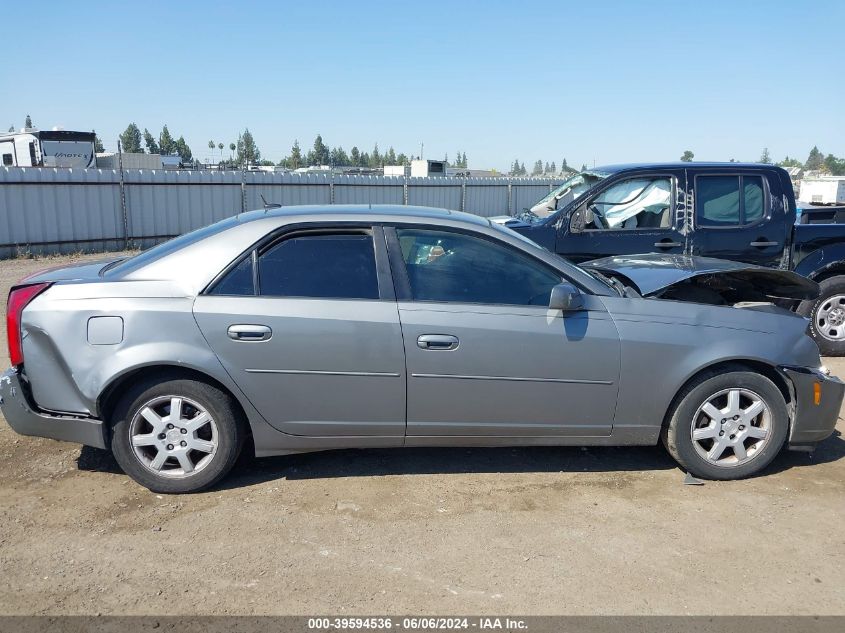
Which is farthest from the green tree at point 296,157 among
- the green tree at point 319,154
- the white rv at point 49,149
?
the white rv at point 49,149

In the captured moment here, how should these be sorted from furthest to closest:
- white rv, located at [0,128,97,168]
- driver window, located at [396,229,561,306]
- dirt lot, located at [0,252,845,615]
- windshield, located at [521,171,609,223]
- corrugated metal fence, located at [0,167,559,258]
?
white rv, located at [0,128,97,168] < corrugated metal fence, located at [0,167,559,258] < windshield, located at [521,171,609,223] < driver window, located at [396,229,561,306] < dirt lot, located at [0,252,845,615]

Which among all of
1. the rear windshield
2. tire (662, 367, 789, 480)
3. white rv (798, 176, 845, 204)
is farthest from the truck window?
white rv (798, 176, 845, 204)

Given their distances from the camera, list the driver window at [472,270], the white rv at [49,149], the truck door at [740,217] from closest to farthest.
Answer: the driver window at [472,270], the truck door at [740,217], the white rv at [49,149]

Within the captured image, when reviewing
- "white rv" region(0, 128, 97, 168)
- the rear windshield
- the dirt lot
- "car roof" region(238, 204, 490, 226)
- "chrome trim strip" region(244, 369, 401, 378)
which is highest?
"white rv" region(0, 128, 97, 168)

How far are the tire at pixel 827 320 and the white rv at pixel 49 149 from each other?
2499cm

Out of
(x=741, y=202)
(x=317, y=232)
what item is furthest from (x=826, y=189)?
(x=317, y=232)

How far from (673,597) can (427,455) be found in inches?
75.5

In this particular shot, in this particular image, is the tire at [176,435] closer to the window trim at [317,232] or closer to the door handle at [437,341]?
the window trim at [317,232]

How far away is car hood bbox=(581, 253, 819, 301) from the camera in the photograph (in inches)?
177

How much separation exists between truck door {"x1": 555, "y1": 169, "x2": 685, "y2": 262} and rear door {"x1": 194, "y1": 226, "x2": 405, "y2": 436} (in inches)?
141

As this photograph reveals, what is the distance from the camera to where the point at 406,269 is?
161 inches

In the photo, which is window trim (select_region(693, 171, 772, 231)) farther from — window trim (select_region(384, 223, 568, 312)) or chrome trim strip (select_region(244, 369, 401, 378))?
chrome trim strip (select_region(244, 369, 401, 378))

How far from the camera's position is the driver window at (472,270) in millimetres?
4086

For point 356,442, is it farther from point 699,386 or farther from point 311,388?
point 699,386
